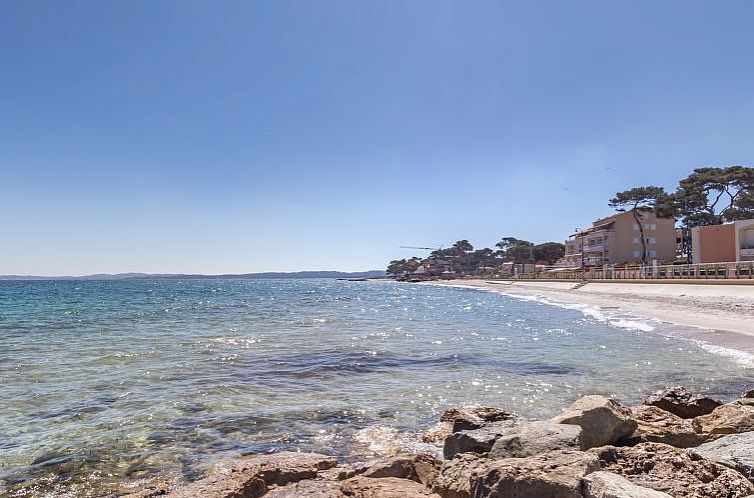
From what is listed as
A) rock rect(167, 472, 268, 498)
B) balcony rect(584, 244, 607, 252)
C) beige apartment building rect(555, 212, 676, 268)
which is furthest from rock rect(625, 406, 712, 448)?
balcony rect(584, 244, 607, 252)

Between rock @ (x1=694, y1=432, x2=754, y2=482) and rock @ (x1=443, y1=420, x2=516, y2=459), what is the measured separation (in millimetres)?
2020

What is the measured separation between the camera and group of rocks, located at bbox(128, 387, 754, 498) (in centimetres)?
371

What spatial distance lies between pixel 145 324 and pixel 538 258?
13152cm

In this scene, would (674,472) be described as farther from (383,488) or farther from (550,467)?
(383,488)

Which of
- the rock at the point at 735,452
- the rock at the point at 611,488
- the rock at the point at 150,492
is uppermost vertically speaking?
the rock at the point at 611,488

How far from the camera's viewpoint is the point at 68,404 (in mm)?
9031

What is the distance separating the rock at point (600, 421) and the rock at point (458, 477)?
1.66 m

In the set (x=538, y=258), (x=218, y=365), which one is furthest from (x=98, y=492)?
(x=538, y=258)

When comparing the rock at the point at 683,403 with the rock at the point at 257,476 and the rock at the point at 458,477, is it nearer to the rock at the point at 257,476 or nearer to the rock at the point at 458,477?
the rock at the point at 458,477

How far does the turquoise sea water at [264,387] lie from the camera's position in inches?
265

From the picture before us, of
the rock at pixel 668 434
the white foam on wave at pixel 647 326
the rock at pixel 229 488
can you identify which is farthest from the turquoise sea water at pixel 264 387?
the rock at pixel 668 434

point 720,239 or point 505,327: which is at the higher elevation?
point 720,239

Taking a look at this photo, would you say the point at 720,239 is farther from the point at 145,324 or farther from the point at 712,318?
Result: the point at 145,324

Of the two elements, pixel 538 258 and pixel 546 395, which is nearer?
pixel 546 395
